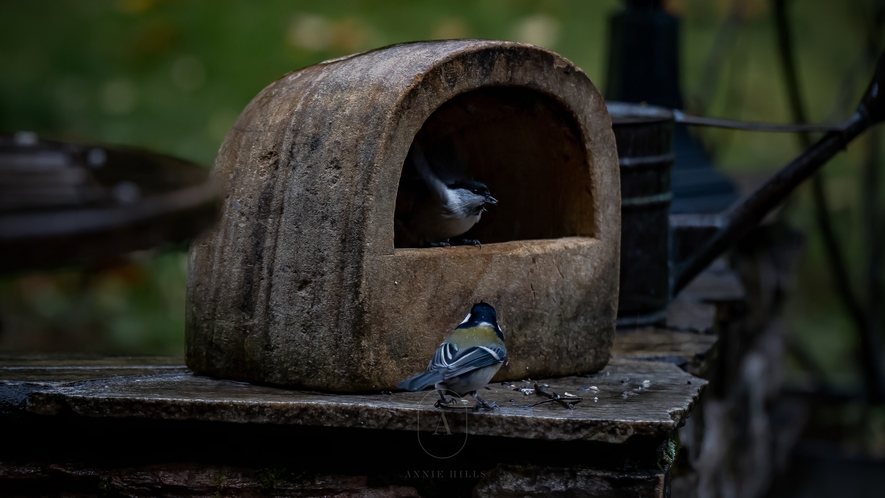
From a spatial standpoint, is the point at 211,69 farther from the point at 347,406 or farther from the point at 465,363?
the point at 465,363

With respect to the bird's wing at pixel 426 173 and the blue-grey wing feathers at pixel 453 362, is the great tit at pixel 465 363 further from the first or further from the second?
the bird's wing at pixel 426 173

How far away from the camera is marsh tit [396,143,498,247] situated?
10.6 ft

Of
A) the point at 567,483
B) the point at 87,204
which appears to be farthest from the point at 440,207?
the point at 87,204

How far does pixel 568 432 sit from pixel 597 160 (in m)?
1.12

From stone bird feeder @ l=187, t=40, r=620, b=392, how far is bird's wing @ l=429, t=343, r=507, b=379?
290 millimetres

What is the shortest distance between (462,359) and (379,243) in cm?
47

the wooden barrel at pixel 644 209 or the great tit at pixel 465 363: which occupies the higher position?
the wooden barrel at pixel 644 209

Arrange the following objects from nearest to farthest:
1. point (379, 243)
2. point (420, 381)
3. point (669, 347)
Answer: point (420, 381)
point (379, 243)
point (669, 347)

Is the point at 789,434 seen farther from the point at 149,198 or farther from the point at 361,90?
the point at 149,198

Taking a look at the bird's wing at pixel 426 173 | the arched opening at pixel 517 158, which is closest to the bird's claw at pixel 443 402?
the bird's wing at pixel 426 173

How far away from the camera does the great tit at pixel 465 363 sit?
8.46ft

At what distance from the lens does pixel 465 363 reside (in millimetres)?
2602

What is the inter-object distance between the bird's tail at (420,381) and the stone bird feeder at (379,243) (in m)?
0.33

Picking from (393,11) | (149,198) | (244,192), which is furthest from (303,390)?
(393,11)
